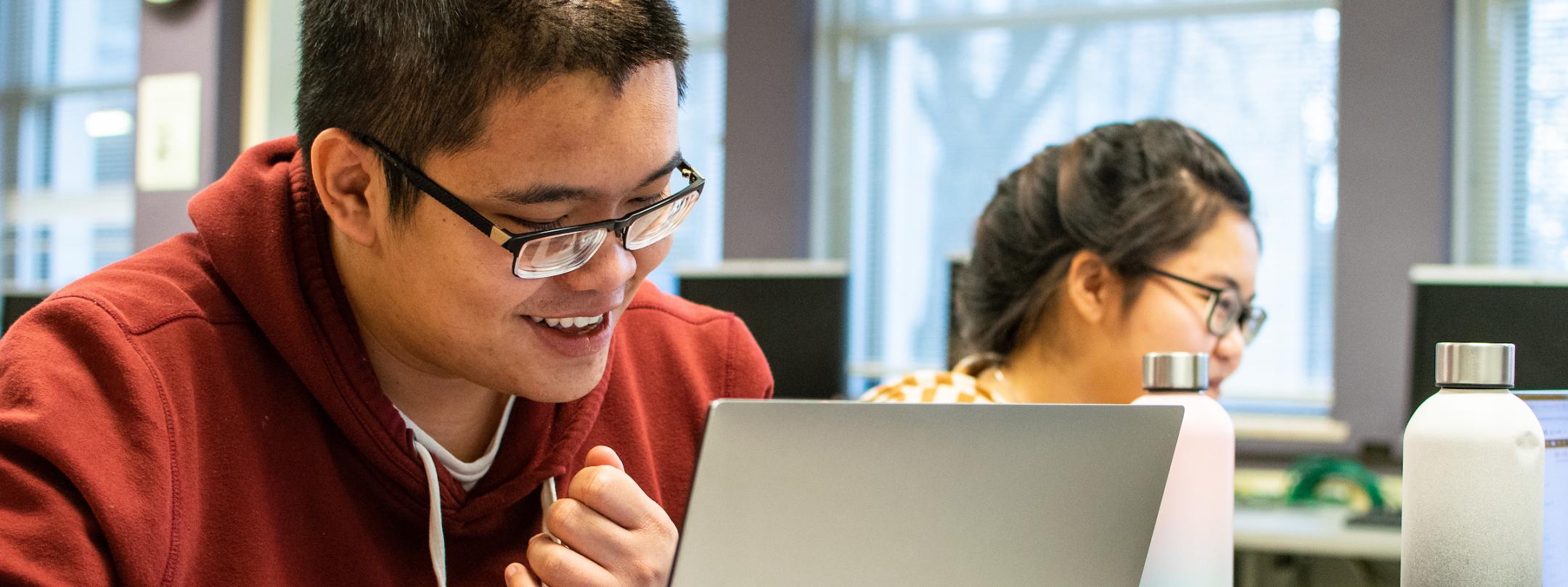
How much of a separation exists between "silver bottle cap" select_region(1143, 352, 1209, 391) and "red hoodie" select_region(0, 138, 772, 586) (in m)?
0.33

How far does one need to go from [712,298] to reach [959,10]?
6.59 feet

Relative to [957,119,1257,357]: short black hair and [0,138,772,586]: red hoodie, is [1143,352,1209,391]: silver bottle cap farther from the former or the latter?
[957,119,1257,357]: short black hair

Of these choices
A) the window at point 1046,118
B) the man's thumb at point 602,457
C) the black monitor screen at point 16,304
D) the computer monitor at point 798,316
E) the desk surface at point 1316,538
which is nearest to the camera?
the man's thumb at point 602,457

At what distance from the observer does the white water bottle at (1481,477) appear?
74cm

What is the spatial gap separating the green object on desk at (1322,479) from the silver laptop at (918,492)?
2.50 metres

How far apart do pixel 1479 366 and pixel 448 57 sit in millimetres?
707

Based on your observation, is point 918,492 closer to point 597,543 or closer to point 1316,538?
point 597,543

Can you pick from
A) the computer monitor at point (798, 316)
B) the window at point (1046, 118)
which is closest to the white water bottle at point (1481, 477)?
the computer monitor at point (798, 316)

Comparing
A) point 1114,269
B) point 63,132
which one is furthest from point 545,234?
point 63,132

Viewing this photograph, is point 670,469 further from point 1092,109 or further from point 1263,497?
point 1092,109

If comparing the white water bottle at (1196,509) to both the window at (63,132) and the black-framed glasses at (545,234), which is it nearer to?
the black-framed glasses at (545,234)

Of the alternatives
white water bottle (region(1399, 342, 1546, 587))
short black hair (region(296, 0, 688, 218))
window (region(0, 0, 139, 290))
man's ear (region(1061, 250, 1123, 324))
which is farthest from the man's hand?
window (region(0, 0, 139, 290))

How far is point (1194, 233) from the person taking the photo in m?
1.63

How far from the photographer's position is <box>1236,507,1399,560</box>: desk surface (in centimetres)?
229
